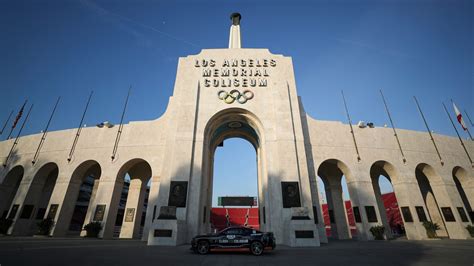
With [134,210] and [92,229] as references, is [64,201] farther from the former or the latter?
[134,210]

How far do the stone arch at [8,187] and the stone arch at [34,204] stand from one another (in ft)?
Result: 11.1

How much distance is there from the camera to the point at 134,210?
2098 centimetres

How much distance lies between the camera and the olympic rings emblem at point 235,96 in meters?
18.5

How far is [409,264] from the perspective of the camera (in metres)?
6.76

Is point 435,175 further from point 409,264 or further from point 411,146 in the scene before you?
point 409,264

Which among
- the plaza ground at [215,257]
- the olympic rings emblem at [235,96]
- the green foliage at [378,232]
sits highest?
the olympic rings emblem at [235,96]

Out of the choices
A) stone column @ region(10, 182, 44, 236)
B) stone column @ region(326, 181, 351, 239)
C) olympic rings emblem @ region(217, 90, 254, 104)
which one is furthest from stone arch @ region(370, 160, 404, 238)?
stone column @ region(10, 182, 44, 236)

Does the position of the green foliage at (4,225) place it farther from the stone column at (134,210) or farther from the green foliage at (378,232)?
the green foliage at (378,232)

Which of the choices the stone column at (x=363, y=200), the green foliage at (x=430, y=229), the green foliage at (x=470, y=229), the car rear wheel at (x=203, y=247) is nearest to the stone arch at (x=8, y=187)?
the car rear wheel at (x=203, y=247)

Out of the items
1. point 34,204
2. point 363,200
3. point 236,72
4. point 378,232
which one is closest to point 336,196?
point 363,200

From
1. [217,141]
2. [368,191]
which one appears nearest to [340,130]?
[368,191]

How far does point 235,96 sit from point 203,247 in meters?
12.5

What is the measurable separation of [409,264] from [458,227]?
1882 cm

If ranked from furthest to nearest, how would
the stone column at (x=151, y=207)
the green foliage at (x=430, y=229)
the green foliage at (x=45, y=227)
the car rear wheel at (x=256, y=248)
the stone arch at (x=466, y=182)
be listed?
the stone arch at (x=466, y=182)
the green foliage at (x=430, y=229)
the green foliage at (x=45, y=227)
the stone column at (x=151, y=207)
the car rear wheel at (x=256, y=248)
